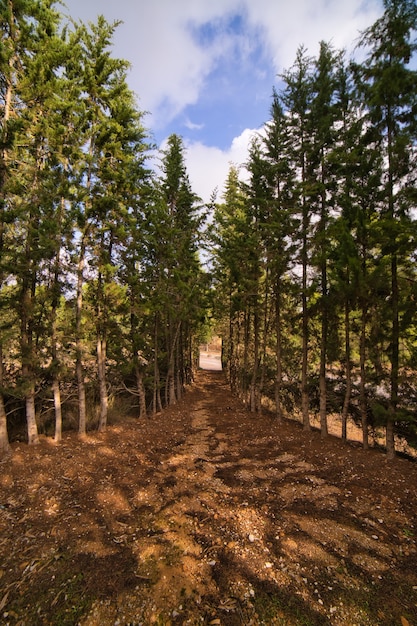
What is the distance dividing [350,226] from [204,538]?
414 inches

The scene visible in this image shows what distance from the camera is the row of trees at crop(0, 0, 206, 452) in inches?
321

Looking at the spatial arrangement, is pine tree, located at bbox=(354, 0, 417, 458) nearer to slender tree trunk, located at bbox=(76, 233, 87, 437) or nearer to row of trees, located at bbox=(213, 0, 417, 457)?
row of trees, located at bbox=(213, 0, 417, 457)

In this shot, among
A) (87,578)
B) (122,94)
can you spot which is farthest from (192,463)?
(122,94)

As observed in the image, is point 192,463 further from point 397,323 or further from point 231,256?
point 231,256

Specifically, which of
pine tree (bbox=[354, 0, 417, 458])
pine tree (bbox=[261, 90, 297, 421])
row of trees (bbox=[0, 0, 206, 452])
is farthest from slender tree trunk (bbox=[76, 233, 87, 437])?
pine tree (bbox=[354, 0, 417, 458])

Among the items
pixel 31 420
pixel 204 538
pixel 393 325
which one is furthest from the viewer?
pixel 31 420

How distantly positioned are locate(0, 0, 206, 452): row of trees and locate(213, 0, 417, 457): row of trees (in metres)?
5.74

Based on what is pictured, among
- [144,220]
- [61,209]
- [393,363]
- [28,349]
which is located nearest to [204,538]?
[28,349]

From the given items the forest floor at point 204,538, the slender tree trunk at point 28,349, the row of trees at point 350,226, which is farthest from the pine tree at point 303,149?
the slender tree trunk at point 28,349

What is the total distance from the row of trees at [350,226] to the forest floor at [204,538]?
3.55m

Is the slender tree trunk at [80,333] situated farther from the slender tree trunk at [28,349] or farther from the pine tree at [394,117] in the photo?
the pine tree at [394,117]

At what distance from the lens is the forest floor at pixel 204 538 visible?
138 inches

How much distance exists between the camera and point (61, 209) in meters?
9.41

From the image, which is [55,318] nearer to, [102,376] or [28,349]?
[28,349]
